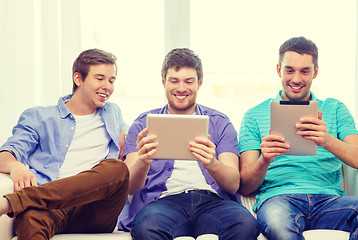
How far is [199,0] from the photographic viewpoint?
10.1 feet

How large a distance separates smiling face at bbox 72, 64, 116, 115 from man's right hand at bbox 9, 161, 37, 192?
0.56 meters

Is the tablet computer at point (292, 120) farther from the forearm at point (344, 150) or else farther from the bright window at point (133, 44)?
the bright window at point (133, 44)

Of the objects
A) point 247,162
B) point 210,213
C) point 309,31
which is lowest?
point 210,213

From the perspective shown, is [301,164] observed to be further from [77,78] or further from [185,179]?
[77,78]

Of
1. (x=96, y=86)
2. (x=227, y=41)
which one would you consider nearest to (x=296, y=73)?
(x=227, y=41)

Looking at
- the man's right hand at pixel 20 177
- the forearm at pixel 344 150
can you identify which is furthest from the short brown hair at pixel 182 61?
the man's right hand at pixel 20 177

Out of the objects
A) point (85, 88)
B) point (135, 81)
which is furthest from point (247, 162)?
point (135, 81)

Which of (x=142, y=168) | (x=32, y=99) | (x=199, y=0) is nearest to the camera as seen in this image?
(x=142, y=168)

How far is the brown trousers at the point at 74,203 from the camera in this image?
1.66 metres

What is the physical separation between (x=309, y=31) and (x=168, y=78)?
1307 mm

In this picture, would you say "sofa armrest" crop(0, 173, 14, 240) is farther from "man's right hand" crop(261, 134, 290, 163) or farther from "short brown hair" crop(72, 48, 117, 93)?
"man's right hand" crop(261, 134, 290, 163)

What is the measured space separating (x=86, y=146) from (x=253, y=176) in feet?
2.93

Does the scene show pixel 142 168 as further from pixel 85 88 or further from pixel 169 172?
pixel 85 88

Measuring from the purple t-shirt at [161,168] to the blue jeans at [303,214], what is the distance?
0.27 meters
